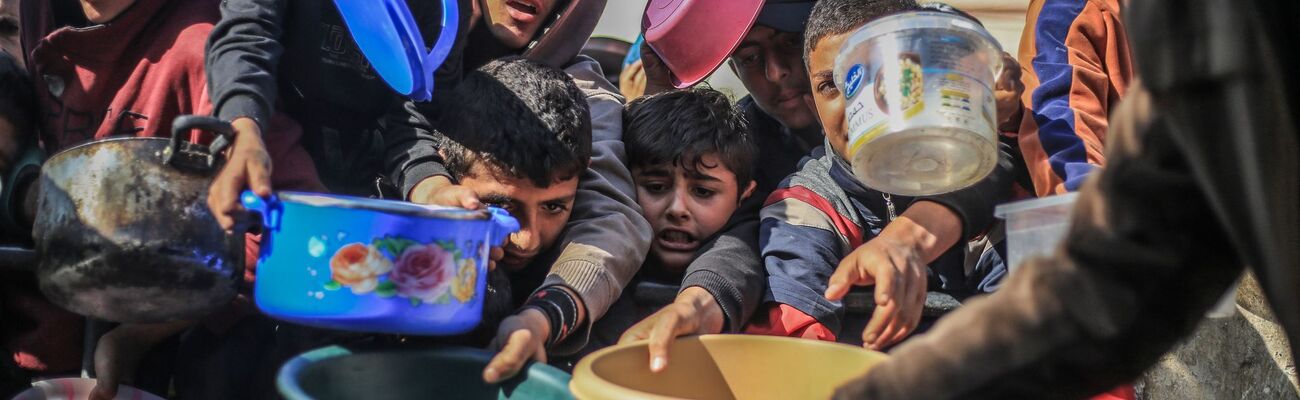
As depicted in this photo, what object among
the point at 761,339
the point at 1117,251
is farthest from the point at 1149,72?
the point at 761,339

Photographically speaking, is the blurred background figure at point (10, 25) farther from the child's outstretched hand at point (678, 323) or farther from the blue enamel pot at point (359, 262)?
the child's outstretched hand at point (678, 323)

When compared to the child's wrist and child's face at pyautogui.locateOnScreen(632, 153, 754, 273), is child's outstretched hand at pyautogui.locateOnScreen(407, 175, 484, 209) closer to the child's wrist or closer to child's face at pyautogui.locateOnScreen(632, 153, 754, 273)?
the child's wrist

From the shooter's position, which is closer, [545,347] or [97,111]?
[545,347]

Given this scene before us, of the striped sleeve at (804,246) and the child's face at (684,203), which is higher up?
the striped sleeve at (804,246)

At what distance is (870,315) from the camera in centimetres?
179

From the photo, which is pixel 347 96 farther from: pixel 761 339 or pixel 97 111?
pixel 761 339

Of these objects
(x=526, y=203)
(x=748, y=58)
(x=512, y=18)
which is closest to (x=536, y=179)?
(x=526, y=203)

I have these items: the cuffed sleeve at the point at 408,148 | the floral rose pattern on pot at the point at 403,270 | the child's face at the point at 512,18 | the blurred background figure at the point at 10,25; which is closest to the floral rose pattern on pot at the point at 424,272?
the floral rose pattern on pot at the point at 403,270

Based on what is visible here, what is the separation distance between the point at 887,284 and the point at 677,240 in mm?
659

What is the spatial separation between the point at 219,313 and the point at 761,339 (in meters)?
0.90

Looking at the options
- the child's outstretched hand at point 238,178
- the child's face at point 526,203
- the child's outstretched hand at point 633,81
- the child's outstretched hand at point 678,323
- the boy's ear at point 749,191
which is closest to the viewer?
the child's outstretched hand at point 238,178

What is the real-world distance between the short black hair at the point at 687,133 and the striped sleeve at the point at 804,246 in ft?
0.71

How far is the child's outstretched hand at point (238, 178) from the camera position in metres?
1.36

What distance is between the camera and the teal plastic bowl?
1438 millimetres
